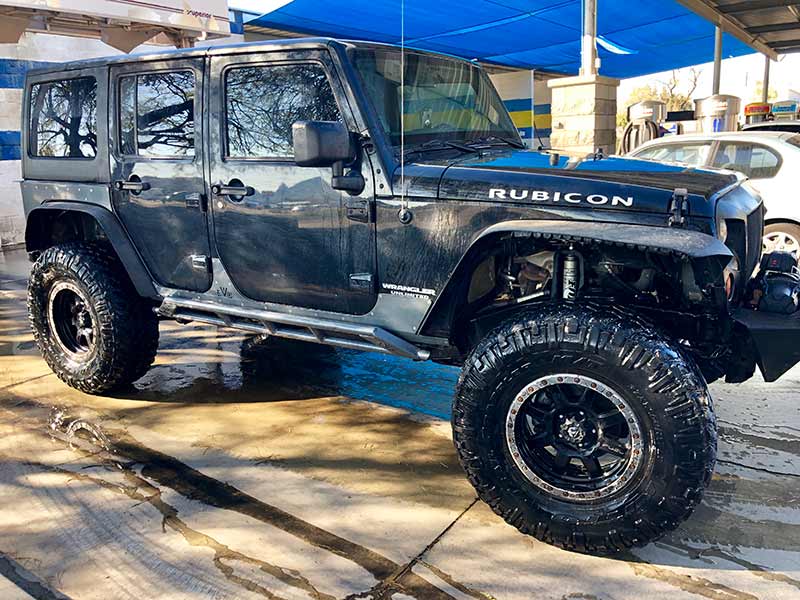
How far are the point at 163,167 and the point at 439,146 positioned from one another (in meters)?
1.50

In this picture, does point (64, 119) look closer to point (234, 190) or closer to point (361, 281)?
point (234, 190)

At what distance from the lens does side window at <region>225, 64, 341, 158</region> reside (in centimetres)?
328

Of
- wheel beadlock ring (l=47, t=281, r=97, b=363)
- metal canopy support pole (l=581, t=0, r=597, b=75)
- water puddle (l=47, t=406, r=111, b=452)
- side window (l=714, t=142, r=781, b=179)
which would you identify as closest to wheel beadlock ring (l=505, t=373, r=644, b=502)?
water puddle (l=47, t=406, r=111, b=452)

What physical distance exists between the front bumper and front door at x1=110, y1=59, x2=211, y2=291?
2.59m

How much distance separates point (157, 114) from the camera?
150 inches

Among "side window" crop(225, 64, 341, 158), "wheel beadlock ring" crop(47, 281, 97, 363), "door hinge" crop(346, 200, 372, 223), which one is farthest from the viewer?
"wheel beadlock ring" crop(47, 281, 97, 363)

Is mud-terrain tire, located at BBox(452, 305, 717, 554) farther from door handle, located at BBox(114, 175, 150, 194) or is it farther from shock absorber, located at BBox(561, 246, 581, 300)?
door handle, located at BBox(114, 175, 150, 194)

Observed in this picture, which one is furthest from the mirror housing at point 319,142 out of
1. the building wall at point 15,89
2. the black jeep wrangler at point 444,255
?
the building wall at point 15,89

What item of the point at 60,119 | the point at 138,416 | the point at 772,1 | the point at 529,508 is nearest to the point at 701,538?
the point at 529,508

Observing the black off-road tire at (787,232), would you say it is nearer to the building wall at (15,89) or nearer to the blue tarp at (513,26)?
the blue tarp at (513,26)

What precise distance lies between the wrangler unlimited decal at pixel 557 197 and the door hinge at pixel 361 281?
700 mm

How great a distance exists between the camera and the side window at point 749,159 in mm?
7113

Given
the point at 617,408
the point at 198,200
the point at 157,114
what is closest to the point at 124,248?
the point at 198,200

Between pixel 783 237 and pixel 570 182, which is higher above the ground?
pixel 570 182
